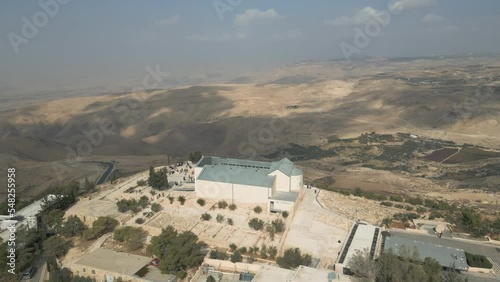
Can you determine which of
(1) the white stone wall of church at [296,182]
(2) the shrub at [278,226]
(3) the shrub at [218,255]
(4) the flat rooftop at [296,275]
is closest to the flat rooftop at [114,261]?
(3) the shrub at [218,255]

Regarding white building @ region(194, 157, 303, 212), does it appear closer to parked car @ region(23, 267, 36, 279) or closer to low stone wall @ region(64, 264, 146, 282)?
low stone wall @ region(64, 264, 146, 282)

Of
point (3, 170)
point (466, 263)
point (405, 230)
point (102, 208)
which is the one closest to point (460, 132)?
point (405, 230)

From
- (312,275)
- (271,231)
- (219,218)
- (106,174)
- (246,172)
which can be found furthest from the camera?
(106,174)

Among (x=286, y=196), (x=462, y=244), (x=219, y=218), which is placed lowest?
(x=462, y=244)

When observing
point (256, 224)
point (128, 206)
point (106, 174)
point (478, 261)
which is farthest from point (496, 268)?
point (106, 174)

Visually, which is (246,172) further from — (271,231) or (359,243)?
(359,243)

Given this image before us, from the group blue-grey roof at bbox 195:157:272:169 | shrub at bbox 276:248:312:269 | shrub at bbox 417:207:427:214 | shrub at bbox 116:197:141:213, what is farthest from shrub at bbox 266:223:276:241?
shrub at bbox 417:207:427:214
